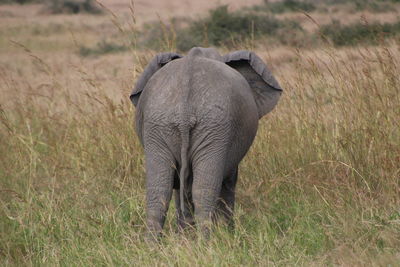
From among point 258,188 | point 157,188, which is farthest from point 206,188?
point 258,188

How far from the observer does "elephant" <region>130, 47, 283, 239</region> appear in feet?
15.1

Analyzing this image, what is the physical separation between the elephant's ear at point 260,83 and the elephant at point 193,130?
→ 0.34 m

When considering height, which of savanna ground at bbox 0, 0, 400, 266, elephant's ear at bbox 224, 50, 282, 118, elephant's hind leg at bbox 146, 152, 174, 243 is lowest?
savanna ground at bbox 0, 0, 400, 266

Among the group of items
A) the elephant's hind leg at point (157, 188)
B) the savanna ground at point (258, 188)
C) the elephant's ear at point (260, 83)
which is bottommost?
the savanna ground at point (258, 188)

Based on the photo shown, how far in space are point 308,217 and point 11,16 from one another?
3137cm

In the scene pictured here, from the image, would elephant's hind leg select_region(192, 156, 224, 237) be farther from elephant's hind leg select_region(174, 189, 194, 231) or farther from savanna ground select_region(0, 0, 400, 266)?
elephant's hind leg select_region(174, 189, 194, 231)

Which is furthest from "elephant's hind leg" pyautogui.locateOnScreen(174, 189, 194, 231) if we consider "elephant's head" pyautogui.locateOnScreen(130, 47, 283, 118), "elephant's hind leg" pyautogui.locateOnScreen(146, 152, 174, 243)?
"elephant's head" pyautogui.locateOnScreen(130, 47, 283, 118)

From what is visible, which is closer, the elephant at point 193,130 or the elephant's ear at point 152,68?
the elephant at point 193,130

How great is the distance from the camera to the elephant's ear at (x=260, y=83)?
535 centimetres

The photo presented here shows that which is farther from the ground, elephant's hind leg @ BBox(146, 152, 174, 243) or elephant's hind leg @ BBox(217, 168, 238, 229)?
elephant's hind leg @ BBox(146, 152, 174, 243)

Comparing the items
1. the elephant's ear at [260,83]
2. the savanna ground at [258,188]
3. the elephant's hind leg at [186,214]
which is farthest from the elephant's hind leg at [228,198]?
the elephant's ear at [260,83]

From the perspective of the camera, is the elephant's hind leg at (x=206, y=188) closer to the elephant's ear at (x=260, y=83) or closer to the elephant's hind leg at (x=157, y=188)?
the elephant's hind leg at (x=157, y=188)

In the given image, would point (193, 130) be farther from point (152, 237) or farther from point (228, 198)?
point (228, 198)

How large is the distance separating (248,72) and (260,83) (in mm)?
114
